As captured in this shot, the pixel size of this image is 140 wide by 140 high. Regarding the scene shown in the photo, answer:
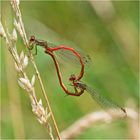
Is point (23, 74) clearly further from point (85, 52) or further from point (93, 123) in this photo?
point (85, 52)

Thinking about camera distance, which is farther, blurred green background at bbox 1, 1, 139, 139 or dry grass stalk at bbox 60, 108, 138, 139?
blurred green background at bbox 1, 1, 139, 139

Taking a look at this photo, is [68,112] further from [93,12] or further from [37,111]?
[37,111]

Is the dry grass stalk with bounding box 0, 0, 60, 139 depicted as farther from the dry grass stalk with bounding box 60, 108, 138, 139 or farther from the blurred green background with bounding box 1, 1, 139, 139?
the blurred green background with bounding box 1, 1, 139, 139

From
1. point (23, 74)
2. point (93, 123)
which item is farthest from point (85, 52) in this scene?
point (23, 74)

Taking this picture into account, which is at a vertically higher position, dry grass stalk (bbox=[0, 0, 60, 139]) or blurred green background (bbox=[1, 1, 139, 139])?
blurred green background (bbox=[1, 1, 139, 139])

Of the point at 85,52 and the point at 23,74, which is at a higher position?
the point at 85,52

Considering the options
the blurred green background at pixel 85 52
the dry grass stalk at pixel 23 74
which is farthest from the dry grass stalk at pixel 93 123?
the dry grass stalk at pixel 23 74

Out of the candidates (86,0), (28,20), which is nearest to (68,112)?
(28,20)

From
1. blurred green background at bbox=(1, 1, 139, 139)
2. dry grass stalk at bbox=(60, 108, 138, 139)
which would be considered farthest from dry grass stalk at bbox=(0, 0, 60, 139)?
blurred green background at bbox=(1, 1, 139, 139)

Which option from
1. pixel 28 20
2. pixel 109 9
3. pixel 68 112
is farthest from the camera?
pixel 109 9
